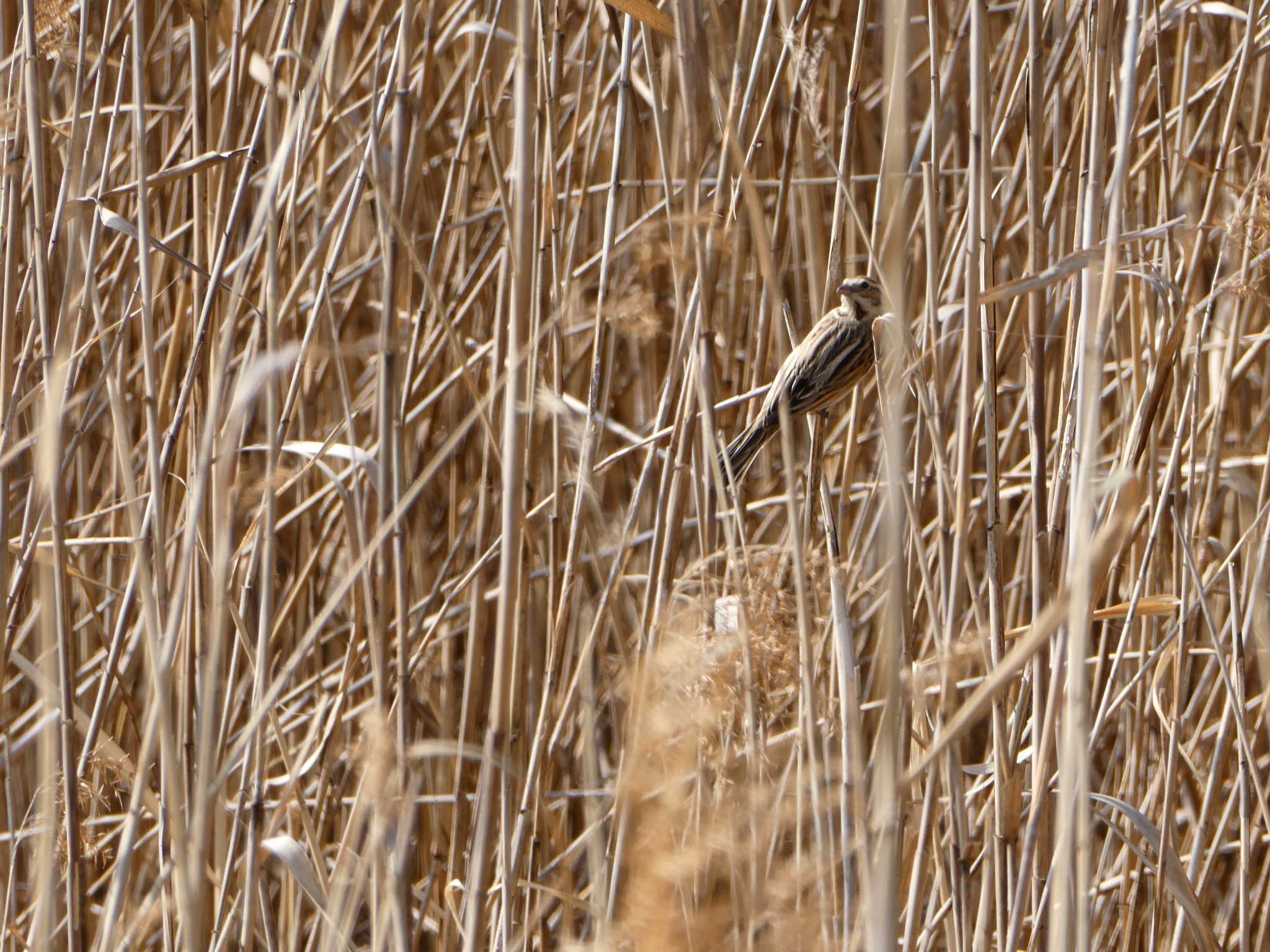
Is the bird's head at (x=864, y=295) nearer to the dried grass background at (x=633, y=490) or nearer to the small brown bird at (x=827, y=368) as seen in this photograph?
the small brown bird at (x=827, y=368)

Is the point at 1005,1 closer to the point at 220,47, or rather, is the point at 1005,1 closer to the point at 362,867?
the point at 220,47

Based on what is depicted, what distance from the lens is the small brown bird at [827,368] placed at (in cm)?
182

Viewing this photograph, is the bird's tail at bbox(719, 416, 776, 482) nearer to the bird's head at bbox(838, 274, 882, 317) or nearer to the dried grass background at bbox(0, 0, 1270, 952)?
the dried grass background at bbox(0, 0, 1270, 952)

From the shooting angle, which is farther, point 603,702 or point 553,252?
point 603,702

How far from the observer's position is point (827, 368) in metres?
1.90

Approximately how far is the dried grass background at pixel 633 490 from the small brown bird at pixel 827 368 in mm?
56

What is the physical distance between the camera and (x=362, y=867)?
1196mm

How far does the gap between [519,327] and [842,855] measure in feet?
1.79

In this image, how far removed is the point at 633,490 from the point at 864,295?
2.73 ft

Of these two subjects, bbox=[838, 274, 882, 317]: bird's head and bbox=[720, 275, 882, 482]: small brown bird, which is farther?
bbox=[838, 274, 882, 317]: bird's head

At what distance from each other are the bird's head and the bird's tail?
10.7 inches

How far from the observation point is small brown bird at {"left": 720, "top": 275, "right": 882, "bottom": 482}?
1823 mm

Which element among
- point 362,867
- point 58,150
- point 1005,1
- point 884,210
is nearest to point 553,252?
point 884,210

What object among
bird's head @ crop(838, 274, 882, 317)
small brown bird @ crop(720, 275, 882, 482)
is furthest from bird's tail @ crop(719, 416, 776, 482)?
bird's head @ crop(838, 274, 882, 317)
